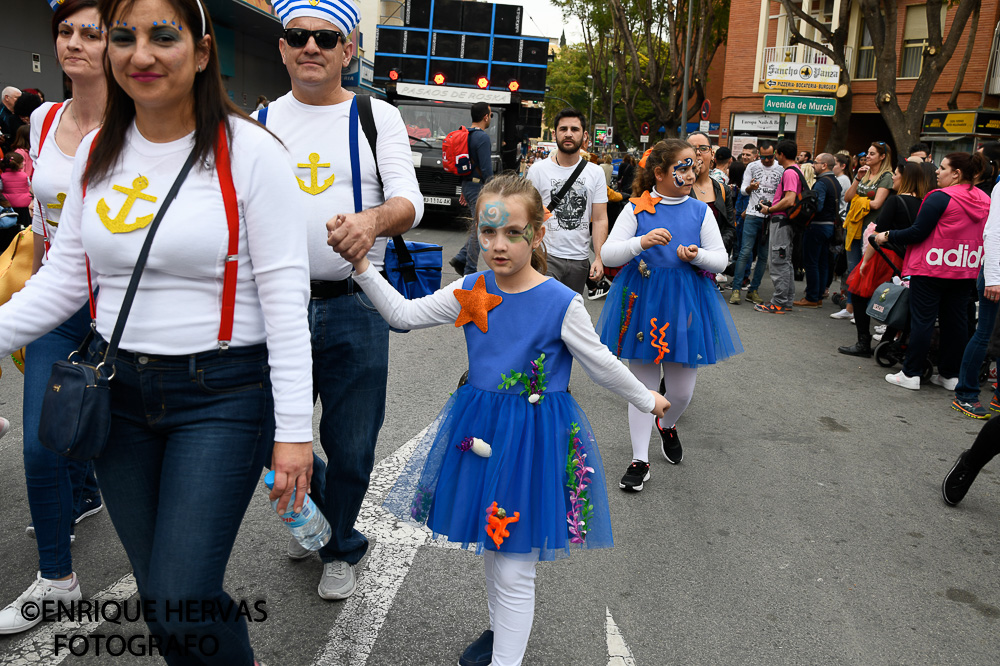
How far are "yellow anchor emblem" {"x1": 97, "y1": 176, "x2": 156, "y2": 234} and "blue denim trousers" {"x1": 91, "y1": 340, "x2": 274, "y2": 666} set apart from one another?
0.31 metres

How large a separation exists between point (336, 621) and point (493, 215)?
166 cm

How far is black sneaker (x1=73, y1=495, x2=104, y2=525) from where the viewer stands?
12.9 ft

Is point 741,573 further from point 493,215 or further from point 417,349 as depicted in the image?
point 417,349

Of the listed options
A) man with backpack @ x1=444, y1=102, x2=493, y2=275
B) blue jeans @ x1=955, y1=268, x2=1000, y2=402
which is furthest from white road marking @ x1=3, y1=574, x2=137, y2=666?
man with backpack @ x1=444, y1=102, x2=493, y2=275

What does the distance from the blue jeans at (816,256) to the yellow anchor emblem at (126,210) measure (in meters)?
10.5

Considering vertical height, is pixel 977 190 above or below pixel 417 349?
above

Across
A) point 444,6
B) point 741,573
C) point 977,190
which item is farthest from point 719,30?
point 741,573

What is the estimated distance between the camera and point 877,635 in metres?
3.32

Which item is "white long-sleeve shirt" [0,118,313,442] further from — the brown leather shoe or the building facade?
the building facade

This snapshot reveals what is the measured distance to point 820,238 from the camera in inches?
444

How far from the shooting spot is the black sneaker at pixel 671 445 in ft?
16.9

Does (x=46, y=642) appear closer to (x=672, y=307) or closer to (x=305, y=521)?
(x=305, y=521)

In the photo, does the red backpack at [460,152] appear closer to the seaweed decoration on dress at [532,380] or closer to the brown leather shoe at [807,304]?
the brown leather shoe at [807,304]

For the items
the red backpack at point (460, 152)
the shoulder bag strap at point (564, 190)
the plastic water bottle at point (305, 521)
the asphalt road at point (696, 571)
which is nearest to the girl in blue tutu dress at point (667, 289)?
the asphalt road at point (696, 571)
